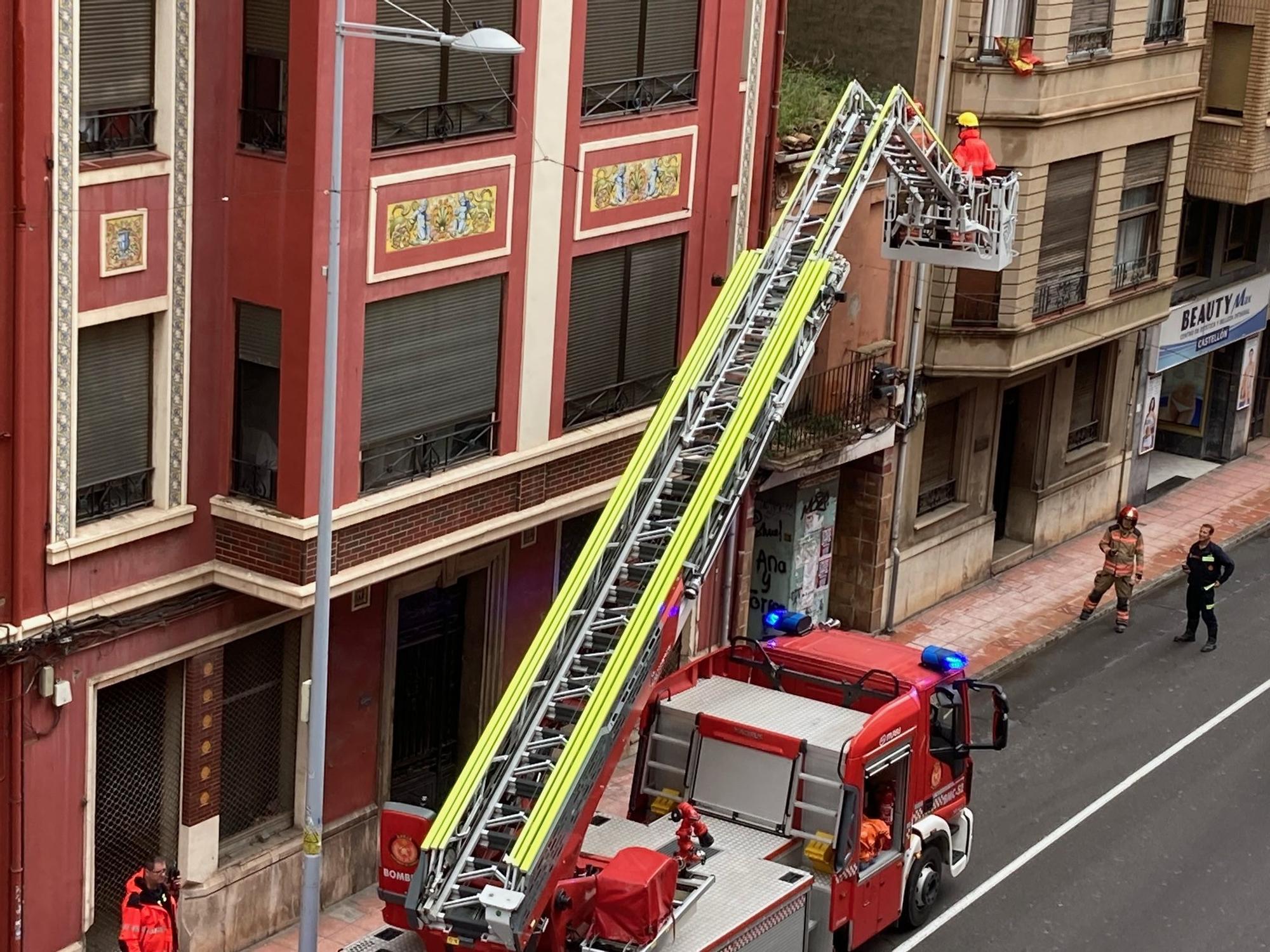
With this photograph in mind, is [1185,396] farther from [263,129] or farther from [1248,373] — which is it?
Answer: [263,129]

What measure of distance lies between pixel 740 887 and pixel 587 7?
28.3ft

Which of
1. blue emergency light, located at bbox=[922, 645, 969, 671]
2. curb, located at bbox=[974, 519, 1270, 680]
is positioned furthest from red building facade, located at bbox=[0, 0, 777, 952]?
curb, located at bbox=[974, 519, 1270, 680]

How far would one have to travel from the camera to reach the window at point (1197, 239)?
3628 centimetres

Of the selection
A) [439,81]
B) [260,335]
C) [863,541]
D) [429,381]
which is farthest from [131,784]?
[863,541]

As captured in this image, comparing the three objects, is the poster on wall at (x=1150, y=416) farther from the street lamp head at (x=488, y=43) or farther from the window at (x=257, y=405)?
the street lamp head at (x=488, y=43)

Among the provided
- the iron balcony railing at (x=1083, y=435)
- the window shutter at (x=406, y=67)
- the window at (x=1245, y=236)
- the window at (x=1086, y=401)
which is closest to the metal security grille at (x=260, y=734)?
the window shutter at (x=406, y=67)

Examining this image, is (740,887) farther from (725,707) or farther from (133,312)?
(133,312)

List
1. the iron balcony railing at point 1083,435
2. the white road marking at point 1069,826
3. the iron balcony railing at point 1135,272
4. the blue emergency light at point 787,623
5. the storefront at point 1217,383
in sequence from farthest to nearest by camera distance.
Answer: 1. the storefront at point 1217,383
2. the iron balcony railing at point 1083,435
3. the iron balcony railing at point 1135,272
4. the white road marking at point 1069,826
5. the blue emergency light at point 787,623

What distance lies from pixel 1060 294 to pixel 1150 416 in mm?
6085

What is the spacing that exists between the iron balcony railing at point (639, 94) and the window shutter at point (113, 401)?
541cm

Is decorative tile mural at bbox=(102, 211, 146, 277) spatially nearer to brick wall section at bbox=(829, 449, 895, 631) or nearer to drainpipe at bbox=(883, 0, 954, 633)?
drainpipe at bbox=(883, 0, 954, 633)

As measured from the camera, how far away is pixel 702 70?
72.7ft

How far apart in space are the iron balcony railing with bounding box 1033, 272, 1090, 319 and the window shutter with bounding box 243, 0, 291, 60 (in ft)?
47.9

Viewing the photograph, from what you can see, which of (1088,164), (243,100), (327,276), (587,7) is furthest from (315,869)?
(1088,164)
